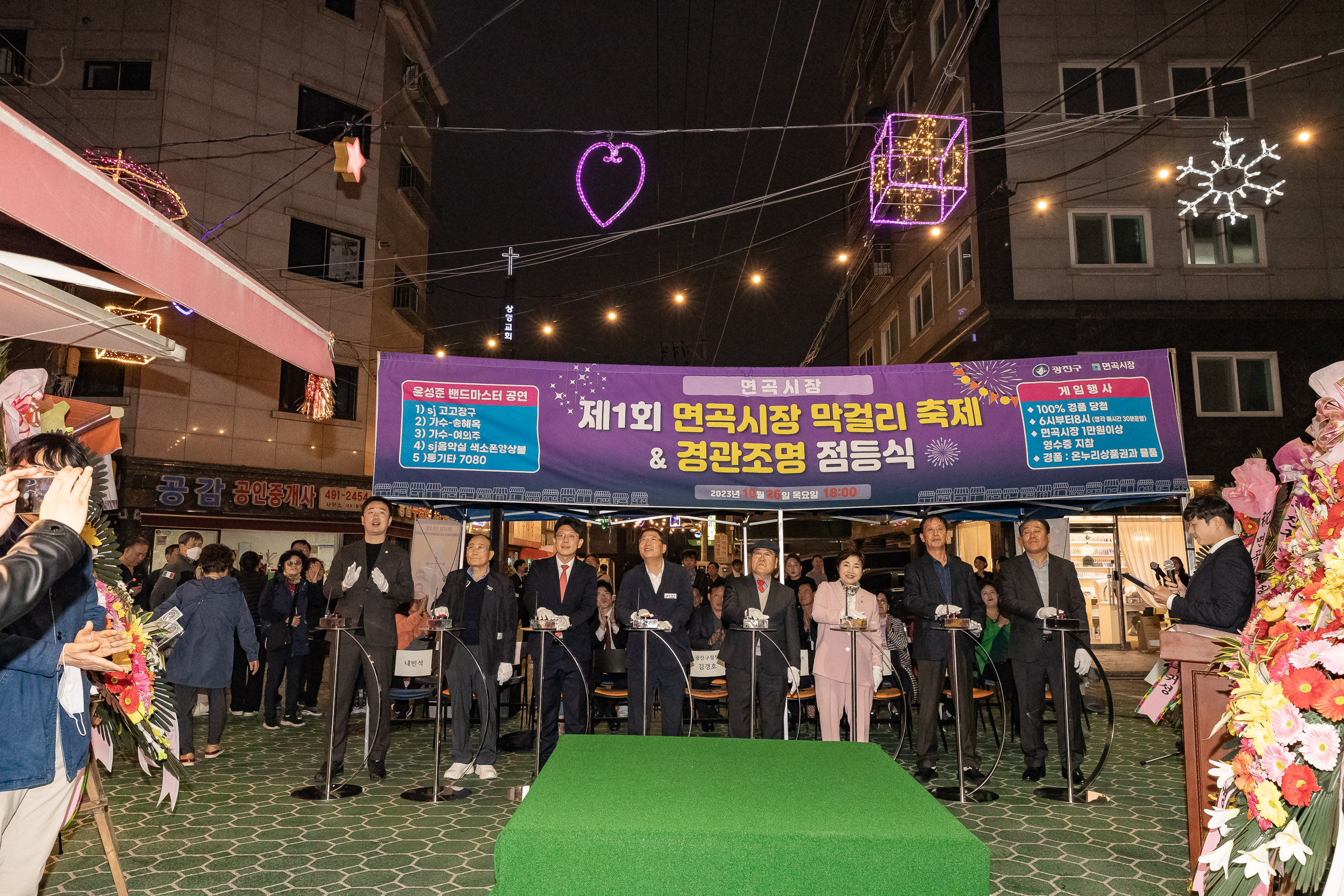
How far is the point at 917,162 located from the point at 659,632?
11.7 meters

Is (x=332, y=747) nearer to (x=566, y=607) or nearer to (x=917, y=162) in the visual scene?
(x=566, y=607)

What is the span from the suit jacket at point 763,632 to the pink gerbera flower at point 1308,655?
14.5ft

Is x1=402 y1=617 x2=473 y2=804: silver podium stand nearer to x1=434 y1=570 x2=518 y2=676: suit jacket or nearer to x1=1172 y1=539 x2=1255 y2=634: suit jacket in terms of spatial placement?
x1=434 y1=570 x2=518 y2=676: suit jacket

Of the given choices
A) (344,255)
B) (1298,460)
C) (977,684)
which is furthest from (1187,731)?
(344,255)

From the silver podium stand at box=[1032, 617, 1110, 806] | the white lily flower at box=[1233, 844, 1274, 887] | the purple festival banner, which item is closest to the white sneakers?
the purple festival banner

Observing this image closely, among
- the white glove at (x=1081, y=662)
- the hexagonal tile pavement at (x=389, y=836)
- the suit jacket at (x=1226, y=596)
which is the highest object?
the suit jacket at (x=1226, y=596)

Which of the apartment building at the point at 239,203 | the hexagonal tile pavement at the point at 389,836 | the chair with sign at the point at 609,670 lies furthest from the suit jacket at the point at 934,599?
the apartment building at the point at 239,203

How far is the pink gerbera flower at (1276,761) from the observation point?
2.71 meters

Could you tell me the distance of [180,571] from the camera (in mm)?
8328

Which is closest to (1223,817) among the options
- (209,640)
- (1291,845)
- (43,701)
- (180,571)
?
(1291,845)

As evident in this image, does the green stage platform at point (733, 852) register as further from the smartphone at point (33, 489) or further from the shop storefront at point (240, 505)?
the shop storefront at point (240, 505)

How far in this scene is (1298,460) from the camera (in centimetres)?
466

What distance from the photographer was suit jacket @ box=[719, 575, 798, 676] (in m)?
7.07

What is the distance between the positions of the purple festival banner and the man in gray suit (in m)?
1.26
